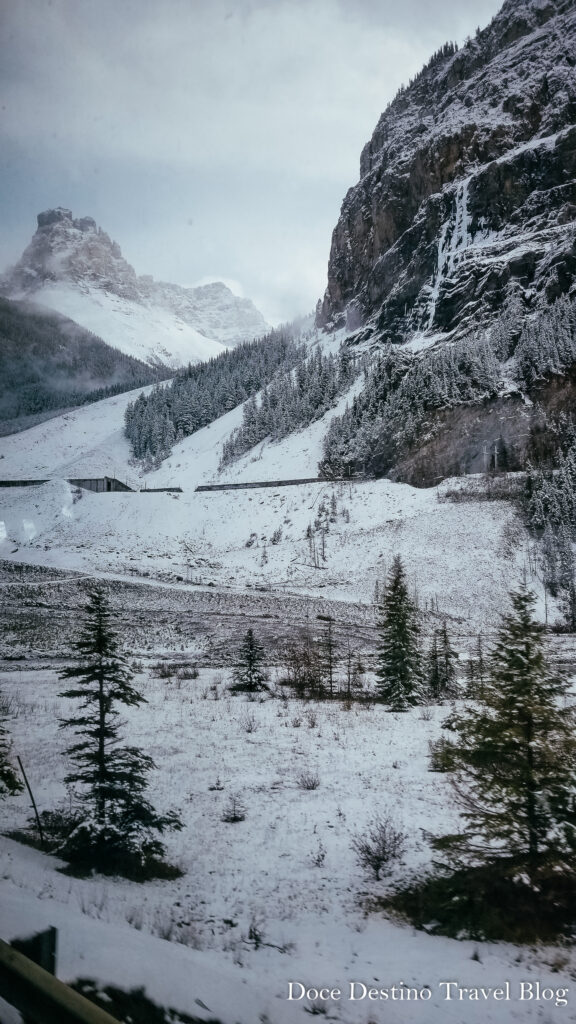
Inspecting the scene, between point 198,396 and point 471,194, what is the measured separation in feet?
272

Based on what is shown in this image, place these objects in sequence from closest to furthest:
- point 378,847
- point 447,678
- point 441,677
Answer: point 378,847 < point 441,677 < point 447,678

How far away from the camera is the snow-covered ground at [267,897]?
3.09m

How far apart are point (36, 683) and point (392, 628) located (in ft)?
42.2

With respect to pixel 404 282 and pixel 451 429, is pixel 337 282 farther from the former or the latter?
pixel 451 429

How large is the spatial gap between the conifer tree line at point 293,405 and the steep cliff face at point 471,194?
19.5m

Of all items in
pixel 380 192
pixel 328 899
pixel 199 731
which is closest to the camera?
pixel 328 899

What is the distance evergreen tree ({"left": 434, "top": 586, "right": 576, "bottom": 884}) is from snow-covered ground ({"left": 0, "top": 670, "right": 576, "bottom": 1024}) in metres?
1.11

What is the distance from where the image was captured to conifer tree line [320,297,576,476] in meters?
64.6

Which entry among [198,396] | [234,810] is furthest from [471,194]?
[234,810]

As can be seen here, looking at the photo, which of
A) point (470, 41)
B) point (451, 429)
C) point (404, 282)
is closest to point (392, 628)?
point (451, 429)

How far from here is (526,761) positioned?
5.65 metres

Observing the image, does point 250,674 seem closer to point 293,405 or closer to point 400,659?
point 400,659

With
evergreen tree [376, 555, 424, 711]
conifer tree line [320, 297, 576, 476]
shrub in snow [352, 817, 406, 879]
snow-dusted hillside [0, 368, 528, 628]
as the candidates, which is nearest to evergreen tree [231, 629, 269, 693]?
evergreen tree [376, 555, 424, 711]

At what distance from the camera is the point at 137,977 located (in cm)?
270
